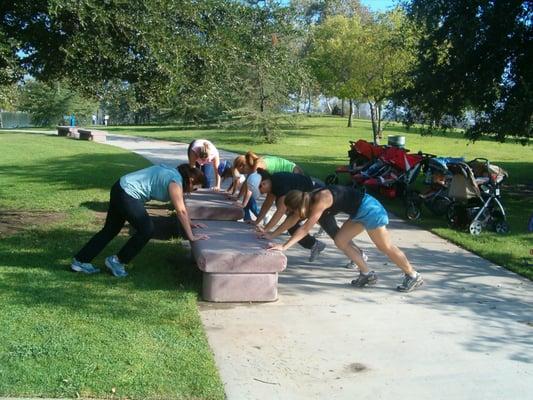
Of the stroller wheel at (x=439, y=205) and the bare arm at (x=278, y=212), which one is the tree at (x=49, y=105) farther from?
the bare arm at (x=278, y=212)

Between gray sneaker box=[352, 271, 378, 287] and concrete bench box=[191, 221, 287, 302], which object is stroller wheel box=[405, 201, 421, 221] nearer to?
gray sneaker box=[352, 271, 378, 287]

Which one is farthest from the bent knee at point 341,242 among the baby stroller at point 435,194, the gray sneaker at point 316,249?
the baby stroller at point 435,194

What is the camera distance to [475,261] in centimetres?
828

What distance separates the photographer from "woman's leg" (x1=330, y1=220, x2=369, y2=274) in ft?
21.6

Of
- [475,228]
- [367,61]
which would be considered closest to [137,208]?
[475,228]

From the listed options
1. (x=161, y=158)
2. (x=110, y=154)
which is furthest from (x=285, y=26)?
(x=110, y=154)

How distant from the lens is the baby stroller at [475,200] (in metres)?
9.90

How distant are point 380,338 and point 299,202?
5.05 feet

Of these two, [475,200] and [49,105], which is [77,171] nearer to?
[475,200]

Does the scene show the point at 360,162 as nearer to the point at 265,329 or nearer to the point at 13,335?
the point at 265,329

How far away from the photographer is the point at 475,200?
1012 centimetres

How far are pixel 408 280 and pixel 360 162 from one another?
8.97 meters

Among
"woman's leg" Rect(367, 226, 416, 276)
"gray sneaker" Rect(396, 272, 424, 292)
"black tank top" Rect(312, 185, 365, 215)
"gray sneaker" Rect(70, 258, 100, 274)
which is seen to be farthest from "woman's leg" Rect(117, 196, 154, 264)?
"gray sneaker" Rect(396, 272, 424, 292)

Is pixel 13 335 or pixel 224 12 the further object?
pixel 224 12
